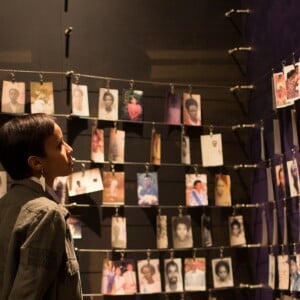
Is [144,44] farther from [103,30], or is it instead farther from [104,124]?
[104,124]

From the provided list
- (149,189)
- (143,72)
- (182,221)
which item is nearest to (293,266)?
(182,221)

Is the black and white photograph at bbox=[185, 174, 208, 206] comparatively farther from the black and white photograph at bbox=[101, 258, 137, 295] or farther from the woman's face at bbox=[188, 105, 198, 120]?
the black and white photograph at bbox=[101, 258, 137, 295]

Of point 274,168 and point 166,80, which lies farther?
point 166,80

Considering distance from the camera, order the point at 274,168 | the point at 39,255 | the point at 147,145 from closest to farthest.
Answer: the point at 39,255 → the point at 274,168 → the point at 147,145

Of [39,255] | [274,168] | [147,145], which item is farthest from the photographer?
[147,145]

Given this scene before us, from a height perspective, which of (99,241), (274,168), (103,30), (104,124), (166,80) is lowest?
(99,241)

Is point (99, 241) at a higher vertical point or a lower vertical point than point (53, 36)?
lower

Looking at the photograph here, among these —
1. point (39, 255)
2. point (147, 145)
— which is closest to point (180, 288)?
point (147, 145)

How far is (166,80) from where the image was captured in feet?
9.86

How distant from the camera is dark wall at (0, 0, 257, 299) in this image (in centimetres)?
279

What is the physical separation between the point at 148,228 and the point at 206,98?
0.68m

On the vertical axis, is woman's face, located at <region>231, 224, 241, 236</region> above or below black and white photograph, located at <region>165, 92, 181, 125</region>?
below

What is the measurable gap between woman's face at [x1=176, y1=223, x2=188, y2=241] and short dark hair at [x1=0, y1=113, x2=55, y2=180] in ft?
4.20

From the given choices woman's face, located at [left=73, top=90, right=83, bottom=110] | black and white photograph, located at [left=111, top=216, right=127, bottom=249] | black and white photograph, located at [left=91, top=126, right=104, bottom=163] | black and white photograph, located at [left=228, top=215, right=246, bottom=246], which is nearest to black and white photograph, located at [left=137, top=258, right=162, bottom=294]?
black and white photograph, located at [left=111, top=216, right=127, bottom=249]
